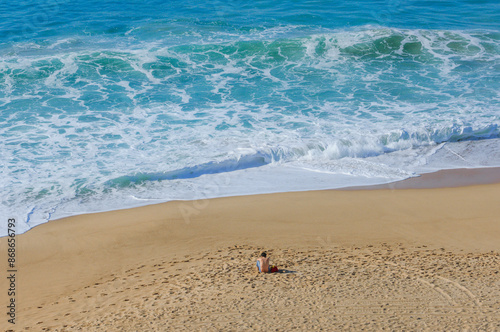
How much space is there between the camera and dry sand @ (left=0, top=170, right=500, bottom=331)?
6.66 meters

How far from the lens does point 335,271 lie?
7777 mm

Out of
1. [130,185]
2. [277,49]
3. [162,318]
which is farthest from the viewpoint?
[277,49]

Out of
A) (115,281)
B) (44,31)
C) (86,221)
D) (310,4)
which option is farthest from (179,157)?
(310,4)

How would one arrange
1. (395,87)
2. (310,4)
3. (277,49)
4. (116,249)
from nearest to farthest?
(116,249)
(395,87)
(277,49)
(310,4)

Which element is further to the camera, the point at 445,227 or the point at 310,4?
the point at 310,4

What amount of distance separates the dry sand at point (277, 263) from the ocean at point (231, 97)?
100cm

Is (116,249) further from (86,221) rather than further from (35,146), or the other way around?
(35,146)

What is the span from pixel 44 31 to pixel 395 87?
1430 centimetres

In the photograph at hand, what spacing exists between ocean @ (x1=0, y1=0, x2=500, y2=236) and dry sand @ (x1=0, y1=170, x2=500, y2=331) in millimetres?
1000

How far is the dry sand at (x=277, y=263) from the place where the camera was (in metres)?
6.66

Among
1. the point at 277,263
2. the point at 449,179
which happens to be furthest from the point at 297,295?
the point at 449,179

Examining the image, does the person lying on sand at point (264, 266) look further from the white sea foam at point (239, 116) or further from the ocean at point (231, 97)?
the white sea foam at point (239, 116)

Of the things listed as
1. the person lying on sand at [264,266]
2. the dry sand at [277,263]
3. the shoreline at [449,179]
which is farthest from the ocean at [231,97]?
the person lying on sand at [264,266]

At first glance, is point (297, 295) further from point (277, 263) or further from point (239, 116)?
point (239, 116)
